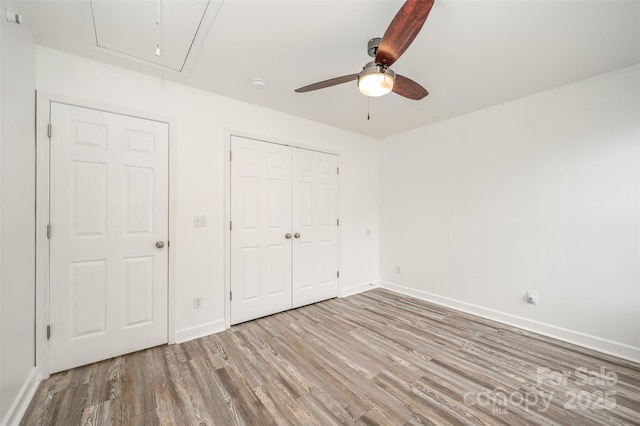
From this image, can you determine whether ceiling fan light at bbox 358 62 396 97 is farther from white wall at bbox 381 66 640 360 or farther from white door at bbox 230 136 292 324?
white wall at bbox 381 66 640 360

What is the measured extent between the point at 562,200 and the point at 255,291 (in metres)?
3.41

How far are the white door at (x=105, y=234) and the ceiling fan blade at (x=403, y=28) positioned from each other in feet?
6.86

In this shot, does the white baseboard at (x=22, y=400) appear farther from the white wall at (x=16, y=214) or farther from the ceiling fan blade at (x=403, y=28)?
the ceiling fan blade at (x=403, y=28)

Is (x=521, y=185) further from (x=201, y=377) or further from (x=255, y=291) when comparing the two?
(x=201, y=377)

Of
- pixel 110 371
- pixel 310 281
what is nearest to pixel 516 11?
pixel 310 281

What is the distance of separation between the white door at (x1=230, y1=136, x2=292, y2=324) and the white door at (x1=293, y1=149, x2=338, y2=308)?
0.46 ft

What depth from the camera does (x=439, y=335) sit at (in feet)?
8.50

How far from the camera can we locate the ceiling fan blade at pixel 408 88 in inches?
70.9

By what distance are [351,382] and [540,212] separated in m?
2.60

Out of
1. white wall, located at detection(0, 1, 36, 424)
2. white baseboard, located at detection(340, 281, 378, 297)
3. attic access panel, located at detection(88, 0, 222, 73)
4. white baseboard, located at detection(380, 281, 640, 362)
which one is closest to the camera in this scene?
white wall, located at detection(0, 1, 36, 424)

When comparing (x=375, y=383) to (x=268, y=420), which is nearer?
(x=268, y=420)

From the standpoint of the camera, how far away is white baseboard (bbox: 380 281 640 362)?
2202 millimetres

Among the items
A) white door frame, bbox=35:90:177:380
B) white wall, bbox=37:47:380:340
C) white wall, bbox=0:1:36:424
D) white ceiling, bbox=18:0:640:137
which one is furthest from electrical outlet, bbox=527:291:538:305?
white door frame, bbox=35:90:177:380

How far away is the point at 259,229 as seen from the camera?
9.90ft
